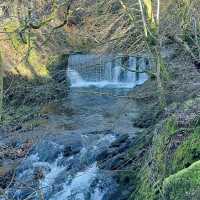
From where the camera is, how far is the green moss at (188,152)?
5316 millimetres

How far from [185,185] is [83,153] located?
765 cm

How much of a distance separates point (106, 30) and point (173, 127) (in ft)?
23.4

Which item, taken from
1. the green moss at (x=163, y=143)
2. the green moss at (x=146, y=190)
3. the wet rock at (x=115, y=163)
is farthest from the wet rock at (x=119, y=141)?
the green moss at (x=163, y=143)

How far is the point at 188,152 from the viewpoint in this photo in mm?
5391

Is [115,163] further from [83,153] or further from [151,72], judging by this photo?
[151,72]

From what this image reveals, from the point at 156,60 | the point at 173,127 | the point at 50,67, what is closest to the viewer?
the point at 173,127

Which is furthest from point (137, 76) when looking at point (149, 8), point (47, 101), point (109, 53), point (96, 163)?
point (96, 163)

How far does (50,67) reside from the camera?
74.5 ft

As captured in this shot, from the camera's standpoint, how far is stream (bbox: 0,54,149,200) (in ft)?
29.1

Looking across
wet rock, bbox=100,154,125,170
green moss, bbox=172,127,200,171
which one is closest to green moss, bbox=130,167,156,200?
green moss, bbox=172,127,200,171

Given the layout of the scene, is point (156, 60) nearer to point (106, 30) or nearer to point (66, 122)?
point (106, 30)

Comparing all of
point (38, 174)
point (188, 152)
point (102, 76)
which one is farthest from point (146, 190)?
point (102, 76)

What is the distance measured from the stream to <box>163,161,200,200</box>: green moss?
1.77 metres

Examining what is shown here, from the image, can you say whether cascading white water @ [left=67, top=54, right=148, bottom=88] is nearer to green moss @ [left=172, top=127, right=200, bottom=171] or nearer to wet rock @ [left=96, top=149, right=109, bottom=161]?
wet rock @ [left=96, top=149, right=109, bottom=161]
